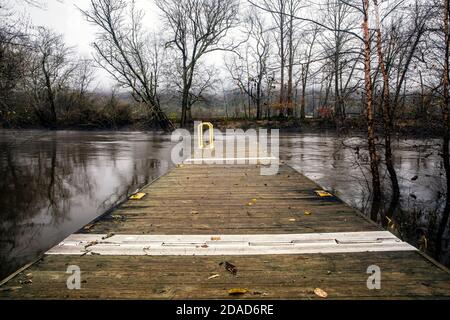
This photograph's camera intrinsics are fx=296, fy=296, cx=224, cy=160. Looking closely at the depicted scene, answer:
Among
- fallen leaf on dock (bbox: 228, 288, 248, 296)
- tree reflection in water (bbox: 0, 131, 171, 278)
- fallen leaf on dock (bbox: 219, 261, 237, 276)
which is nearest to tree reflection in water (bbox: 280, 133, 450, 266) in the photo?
fallen leaf on dock (bbox: 219, 261, 237, 276)

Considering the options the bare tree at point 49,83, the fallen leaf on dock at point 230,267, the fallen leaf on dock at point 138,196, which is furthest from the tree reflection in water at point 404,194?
the bare tree at point 49,83

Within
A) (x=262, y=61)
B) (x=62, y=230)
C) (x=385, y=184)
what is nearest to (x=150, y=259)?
(x=62, y=230)

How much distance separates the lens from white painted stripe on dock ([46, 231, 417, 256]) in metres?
3.04

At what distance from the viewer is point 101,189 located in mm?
8555

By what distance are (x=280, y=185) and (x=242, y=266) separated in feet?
Result: 12.0

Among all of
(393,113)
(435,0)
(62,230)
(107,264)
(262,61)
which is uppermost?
(262,61)

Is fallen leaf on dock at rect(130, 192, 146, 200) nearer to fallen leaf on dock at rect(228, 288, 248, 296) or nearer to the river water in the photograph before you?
the river water

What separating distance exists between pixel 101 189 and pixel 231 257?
672 centimetres

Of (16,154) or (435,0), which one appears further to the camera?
(16,154)

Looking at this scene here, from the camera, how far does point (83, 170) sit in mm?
10844

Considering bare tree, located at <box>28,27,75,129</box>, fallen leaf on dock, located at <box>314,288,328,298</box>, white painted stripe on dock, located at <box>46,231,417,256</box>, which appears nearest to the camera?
fallen leaf on dock, located at <box>314,288,328,298</box>

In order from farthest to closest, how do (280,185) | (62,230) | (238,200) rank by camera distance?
(280,185) < (62,230) < (238,200)

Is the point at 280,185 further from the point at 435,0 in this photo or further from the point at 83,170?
the point at 83,170

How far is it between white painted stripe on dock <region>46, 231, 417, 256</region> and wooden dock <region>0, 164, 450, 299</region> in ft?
0.04
